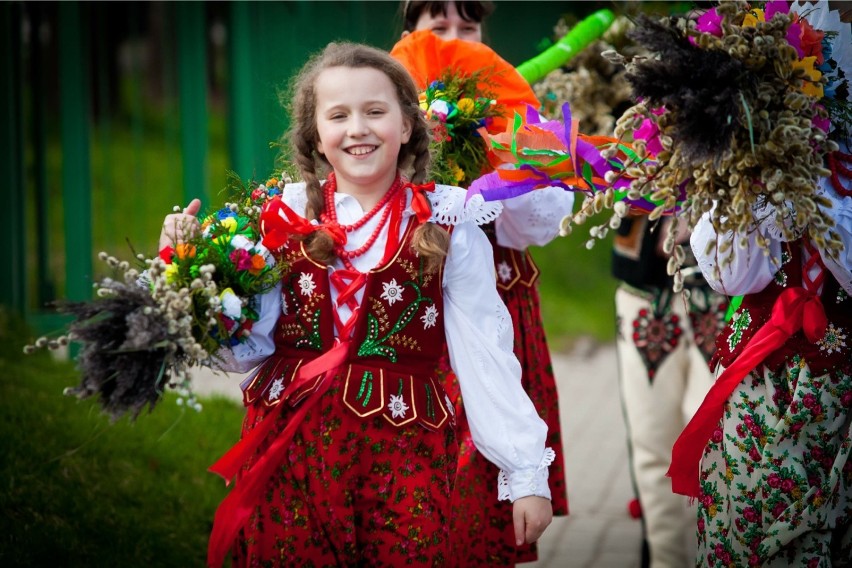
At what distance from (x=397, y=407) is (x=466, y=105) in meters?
1.15

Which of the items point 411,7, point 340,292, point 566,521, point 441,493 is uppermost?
point 411,7

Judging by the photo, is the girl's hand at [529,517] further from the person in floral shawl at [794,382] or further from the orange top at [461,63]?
the orange top at [461,63]

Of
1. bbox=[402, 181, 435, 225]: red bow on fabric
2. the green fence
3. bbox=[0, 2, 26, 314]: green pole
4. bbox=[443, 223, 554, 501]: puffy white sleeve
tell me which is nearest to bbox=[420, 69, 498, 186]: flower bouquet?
bbox=[402, 181, 435, 225]: red bow on fabric

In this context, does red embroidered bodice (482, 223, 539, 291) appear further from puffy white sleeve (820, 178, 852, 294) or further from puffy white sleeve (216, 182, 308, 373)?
puffy white sleeve (820, 178, 852, 294)

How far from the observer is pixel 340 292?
3.05 meters

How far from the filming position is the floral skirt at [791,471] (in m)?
3.03

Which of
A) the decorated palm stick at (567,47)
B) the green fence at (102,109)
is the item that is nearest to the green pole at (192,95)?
the green fence at (102,109)

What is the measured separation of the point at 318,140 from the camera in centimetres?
328

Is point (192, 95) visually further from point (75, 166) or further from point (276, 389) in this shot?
point (276, 389)

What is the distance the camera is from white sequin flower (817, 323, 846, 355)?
9.97ft

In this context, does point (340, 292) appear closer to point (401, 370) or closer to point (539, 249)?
point (401, 370)

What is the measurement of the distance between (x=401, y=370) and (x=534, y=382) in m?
1.09

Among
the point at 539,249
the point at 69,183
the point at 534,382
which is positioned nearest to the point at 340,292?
the point at 534,382

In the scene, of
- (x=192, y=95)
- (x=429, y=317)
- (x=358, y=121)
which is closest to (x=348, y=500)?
(x=429, y=317)
